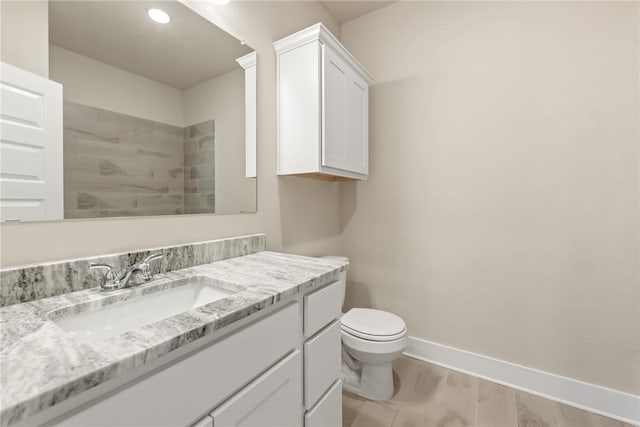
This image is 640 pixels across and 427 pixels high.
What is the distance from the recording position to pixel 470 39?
73.7 inches

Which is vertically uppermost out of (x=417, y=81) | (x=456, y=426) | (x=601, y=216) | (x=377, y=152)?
(x=417, y=81)

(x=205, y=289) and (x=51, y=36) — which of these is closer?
(x=51, y=36)

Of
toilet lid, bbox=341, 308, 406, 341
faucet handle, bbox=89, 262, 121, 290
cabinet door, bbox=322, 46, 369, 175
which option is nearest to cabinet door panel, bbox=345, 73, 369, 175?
cabinet door, bbox=322, 46, 369, 175

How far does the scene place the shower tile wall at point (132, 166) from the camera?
36.1 inches

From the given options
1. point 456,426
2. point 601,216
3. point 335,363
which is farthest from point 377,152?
point 456,426

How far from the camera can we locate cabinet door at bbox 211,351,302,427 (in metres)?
0.71

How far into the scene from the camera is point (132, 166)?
1052 millimetres

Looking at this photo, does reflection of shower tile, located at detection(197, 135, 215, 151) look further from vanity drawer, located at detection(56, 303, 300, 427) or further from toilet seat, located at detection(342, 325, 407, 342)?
toilet seat, located at detection(342, 325, 407, 342)

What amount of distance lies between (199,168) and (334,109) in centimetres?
83

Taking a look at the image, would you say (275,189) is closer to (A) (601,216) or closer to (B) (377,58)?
(B) (377,58)

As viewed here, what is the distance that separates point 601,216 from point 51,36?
249cm

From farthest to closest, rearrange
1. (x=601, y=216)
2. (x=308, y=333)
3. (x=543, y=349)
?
(x=543, y=349) < (x=601, y=216) < (x=308, y=333)

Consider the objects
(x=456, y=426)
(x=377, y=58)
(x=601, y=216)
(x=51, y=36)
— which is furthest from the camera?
(x=377, y=58)

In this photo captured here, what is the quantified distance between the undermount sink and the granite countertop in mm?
23
